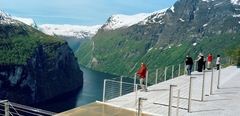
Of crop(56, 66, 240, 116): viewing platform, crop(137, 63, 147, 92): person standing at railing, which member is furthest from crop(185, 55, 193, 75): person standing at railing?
crop(137, 63, 147, 92): person standing at railing

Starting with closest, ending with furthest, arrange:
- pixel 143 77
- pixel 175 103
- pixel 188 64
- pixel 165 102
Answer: pixel 175 103 < pixel 165 102 < pixel 143 77 < pixel 188 64

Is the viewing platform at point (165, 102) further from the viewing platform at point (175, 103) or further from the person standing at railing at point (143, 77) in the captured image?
the person standing at railing at point (143, 77)

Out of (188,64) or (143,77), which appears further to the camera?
(188,64)

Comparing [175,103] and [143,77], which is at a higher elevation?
[143,77]

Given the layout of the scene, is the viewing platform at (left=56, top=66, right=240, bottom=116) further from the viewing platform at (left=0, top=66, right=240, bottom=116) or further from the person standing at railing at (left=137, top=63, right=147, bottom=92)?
the person standing at railing at (left=137, top=63, right=147, bottom=92)

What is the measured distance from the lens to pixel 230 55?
49031 millimetres

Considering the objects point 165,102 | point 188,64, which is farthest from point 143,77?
point 188,64

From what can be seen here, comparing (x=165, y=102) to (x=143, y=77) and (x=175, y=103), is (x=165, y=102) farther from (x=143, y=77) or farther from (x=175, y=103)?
(x=143, y=77)

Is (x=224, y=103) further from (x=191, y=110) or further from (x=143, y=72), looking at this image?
(x=143, y=72)

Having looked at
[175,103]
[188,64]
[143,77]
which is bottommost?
[175,103]

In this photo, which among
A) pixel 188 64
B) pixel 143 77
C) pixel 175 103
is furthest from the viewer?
pixel 188 64

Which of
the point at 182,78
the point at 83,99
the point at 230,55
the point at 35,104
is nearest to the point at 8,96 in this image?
the point at 35,104

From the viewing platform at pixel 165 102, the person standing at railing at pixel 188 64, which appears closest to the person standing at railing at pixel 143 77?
the viewing platform at pixel 165 102

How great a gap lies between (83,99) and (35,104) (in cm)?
2129
